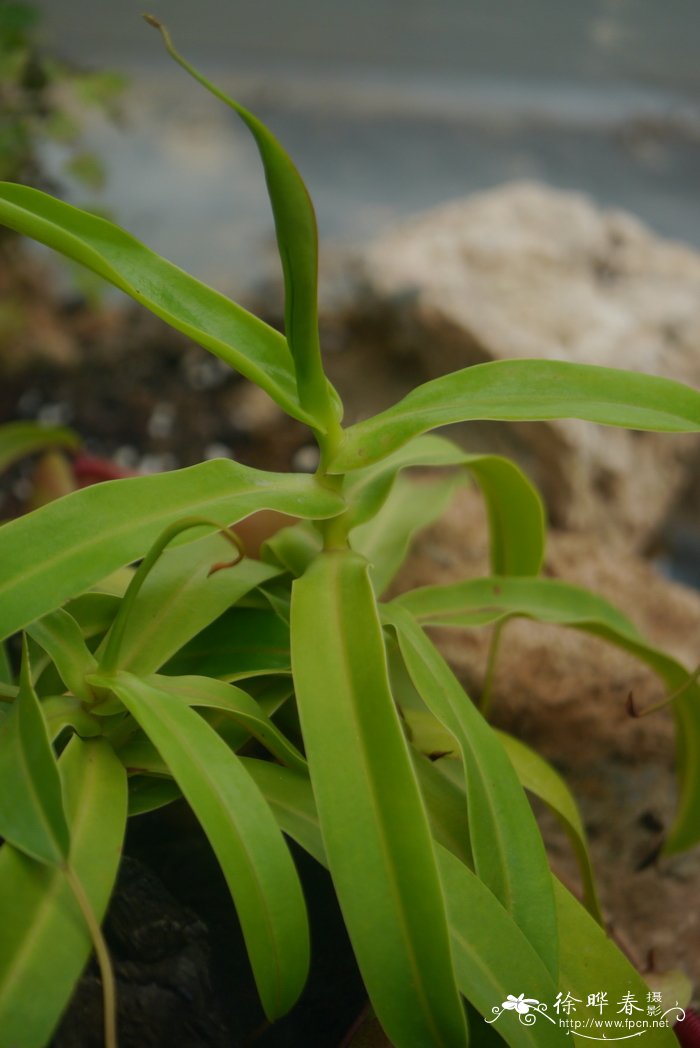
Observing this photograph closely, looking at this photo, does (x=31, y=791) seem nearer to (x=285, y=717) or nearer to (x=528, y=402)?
(x=285, y=717)

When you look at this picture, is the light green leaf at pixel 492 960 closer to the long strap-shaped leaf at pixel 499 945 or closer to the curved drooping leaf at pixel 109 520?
the long strap-shaped leaf at pixel 499 945

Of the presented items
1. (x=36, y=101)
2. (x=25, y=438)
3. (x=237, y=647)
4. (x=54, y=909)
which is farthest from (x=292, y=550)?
(x=36, y=101)

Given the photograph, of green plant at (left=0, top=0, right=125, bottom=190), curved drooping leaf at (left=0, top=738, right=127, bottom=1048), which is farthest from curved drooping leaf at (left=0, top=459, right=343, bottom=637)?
green plant at (left=0, top=0, right=125, bottom=190)

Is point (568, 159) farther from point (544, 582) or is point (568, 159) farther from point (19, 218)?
point (19, 218)

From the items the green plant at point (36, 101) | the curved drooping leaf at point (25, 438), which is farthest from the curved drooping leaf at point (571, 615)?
the green plant at point (36, 101)

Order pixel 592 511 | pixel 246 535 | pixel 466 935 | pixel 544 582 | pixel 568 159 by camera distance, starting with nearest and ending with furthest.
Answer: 1. pixel 466 935
2. pixel 544 582
3. pixel 246 535
4. pixel 592 511
5. pixel 568 159

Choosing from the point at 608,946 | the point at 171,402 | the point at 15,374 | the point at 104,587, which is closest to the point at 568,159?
the point at 171,402
